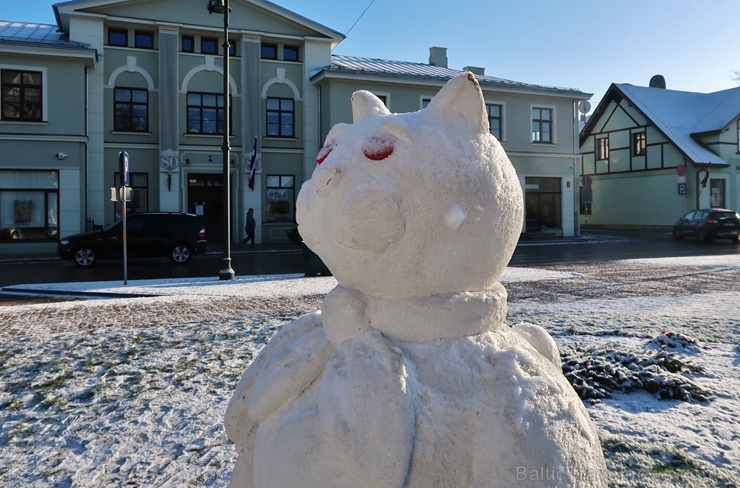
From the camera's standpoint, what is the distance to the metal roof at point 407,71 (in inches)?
995

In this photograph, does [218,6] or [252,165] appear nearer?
[218,6]

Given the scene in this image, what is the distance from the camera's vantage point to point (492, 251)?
5.55 feet

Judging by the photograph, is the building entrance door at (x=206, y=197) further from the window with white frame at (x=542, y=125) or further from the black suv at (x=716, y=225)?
the black suv at (x=716, y=225)

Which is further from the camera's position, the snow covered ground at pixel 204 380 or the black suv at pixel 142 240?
the black suv at pixel 142 240

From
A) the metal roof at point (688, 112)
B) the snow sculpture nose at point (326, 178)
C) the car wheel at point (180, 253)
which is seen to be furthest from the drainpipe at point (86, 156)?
the metal roof at point (688, 112)

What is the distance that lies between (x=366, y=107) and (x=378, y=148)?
1.15ft

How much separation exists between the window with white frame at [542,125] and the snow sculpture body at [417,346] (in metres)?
28.4

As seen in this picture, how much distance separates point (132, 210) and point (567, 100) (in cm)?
2107

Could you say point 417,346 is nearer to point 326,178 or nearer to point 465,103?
point 326,178

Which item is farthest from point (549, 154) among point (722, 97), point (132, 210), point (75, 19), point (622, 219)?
point (75, 19)

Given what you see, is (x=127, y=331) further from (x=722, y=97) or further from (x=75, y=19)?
(x=722, y=97)

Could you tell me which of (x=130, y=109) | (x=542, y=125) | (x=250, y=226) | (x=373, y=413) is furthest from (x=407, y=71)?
(x=373, y=413)

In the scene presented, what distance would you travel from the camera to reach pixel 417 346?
1591mm

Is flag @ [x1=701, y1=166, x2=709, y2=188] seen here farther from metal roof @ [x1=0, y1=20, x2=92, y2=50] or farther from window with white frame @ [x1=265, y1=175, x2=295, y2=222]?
metal roof @ [x1=0, y1=20, x2=92, y2=50]
